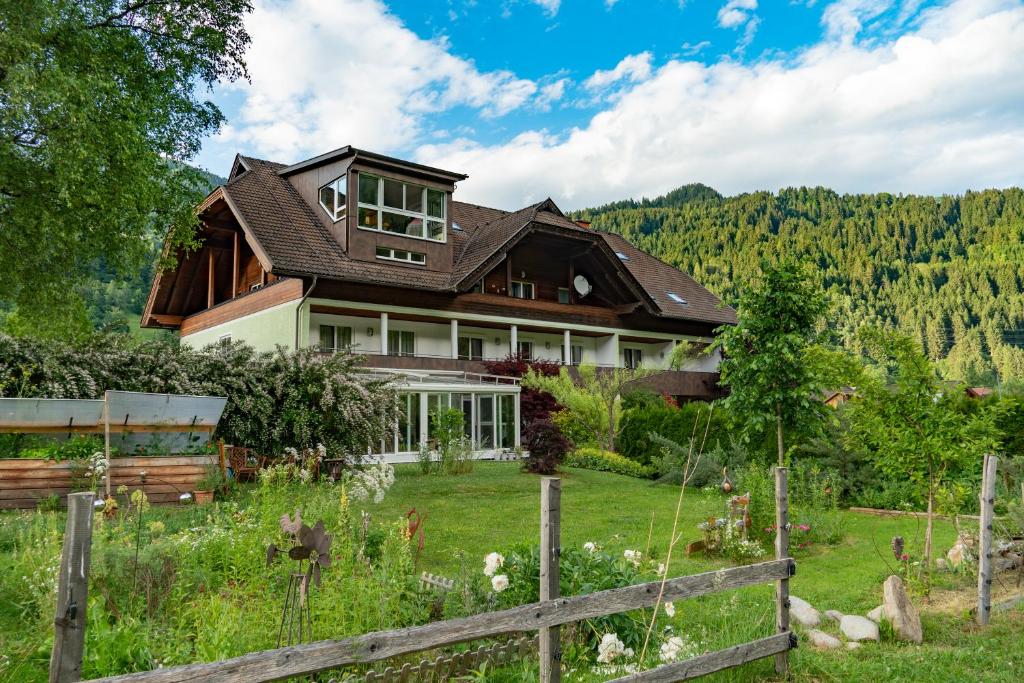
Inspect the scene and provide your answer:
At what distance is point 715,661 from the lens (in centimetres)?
461

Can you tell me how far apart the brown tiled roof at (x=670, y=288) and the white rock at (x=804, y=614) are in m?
23.7

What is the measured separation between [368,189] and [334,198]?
1334 millimetres

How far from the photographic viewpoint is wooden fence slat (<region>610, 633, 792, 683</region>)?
4.24m

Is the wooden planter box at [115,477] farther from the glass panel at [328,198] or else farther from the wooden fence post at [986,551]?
the glass panel at [328,198]

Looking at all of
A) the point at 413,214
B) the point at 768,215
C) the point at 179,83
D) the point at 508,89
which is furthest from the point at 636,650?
the point at 768,215

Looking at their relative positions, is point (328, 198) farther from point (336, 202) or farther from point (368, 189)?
point (368, 189)

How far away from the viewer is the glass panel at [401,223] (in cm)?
2300

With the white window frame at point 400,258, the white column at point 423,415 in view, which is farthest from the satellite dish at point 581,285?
the white column at point 423,415

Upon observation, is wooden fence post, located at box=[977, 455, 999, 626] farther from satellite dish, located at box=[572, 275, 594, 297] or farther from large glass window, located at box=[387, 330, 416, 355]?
satellite dish, located at box=[572, 275, 594, 297]

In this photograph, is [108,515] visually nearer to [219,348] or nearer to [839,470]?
[219,348]

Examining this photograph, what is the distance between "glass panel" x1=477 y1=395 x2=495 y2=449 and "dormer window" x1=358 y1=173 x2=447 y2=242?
574 cm

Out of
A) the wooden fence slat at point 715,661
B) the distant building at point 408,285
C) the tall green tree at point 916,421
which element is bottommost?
the wooden fence slat at point 715,661

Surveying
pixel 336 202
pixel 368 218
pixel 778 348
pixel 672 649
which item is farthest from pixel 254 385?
pixel 672 649

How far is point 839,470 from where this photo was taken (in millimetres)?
13539
